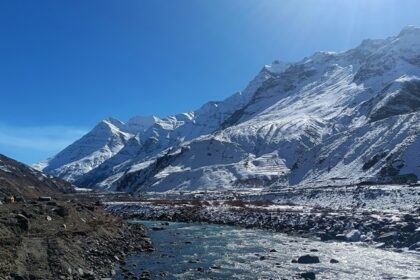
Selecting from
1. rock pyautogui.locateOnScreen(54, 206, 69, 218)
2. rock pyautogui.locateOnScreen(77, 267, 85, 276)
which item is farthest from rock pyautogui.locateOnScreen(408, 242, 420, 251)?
rock pyautogui.locateOnScreen(54, 206, 69, 218)

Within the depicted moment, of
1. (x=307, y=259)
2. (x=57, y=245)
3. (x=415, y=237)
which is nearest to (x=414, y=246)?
(x=415, y=237)

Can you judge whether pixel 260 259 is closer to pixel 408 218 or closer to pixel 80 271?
pixel 80 271

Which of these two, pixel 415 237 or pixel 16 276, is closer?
pixel 16 276

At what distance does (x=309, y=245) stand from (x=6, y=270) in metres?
34.0

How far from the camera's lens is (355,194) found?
10069 centimetres

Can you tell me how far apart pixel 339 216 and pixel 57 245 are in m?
45.7

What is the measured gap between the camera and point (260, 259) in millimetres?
44375

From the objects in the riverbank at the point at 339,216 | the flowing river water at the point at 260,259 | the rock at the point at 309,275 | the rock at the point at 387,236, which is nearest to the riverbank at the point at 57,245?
the flowing river water at the point at 260,259

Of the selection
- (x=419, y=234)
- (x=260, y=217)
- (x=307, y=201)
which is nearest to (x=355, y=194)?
(x=307, y=201)

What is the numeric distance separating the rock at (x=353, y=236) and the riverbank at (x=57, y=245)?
901 inches

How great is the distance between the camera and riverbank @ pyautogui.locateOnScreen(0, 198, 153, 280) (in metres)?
30.5

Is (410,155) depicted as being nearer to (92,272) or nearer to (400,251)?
(400,251)

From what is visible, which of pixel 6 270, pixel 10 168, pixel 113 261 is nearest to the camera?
pixel 6 270

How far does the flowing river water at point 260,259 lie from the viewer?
3712 centimetres
